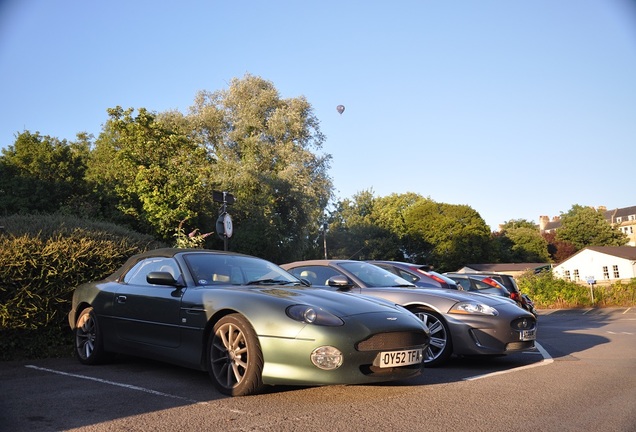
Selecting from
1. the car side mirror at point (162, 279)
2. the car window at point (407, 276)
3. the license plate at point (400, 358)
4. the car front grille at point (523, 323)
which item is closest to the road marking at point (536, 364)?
the car front grille at point (523, 323)

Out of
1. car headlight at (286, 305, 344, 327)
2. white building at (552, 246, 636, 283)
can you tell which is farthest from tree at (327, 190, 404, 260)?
car headlight at (286, 305, 344, 327)

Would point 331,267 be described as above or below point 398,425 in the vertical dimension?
above

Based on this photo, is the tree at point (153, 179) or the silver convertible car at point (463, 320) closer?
the silver convertible car at point (463, 320)

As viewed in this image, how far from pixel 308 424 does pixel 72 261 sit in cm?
505

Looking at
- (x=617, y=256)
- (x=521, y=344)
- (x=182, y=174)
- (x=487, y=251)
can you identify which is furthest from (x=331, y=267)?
(x=487, y=251)

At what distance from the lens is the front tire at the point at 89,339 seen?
23.0ft

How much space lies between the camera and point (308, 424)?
425 centimetres

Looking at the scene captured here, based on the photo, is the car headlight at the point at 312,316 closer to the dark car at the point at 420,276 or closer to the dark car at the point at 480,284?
the dark car at the point at 420,276

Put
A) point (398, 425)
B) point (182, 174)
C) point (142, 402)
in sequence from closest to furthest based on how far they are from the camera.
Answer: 1. point (398, 425)
2. point (142, 402)
3. point (182, 174)

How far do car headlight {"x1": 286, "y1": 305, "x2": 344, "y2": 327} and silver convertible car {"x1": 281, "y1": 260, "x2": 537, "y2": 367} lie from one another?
2.12m

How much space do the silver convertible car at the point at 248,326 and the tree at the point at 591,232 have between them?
98.3m

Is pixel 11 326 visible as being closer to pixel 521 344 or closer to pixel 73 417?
pixel 73 417

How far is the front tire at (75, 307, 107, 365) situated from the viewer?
7.00 metres

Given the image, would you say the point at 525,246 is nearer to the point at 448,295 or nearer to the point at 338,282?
the point at 448,295
